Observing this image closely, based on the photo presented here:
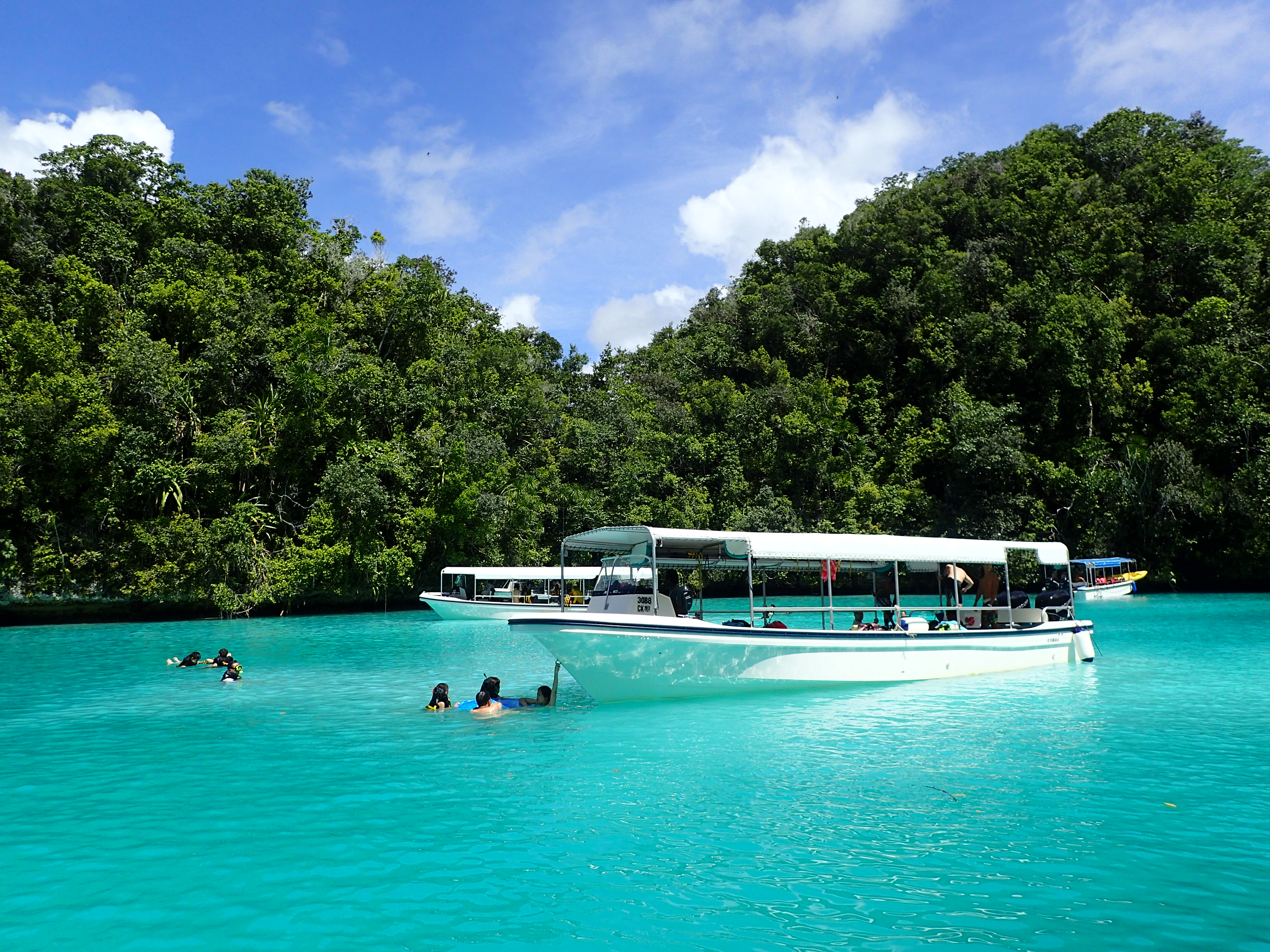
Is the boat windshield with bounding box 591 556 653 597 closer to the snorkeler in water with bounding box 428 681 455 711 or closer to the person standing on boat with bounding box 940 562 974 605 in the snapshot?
the snorkeler in water with bounding box 428 681 455 711

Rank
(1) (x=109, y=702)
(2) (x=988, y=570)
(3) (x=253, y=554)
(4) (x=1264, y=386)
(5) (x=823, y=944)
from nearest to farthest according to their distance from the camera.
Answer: (5) (x=823, y=944), (1) (x=109, y=702), (2) (x=988, y=570), (3) (x=253, y=554), (4) (x=1264, y=386)

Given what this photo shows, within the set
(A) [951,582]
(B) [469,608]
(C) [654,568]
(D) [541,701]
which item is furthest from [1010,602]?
(B) [469,608]

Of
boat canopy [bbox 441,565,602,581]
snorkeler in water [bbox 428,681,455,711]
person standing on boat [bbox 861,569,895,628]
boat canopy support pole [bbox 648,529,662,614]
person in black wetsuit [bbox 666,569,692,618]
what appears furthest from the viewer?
boat canopy [bbox 441,565,602,581]

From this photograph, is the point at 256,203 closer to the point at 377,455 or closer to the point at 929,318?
the point at 377,455

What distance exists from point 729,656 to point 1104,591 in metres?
33.4

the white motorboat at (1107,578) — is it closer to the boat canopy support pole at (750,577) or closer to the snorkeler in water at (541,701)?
→ the boat canopy support pole at (750,577)

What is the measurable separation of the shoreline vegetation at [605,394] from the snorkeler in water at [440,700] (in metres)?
24.9

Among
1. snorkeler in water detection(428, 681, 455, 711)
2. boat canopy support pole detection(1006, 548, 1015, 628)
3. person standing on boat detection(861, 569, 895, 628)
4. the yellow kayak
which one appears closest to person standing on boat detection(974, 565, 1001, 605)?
boat canopy support pole detection(1006, 548, 1015, 628)

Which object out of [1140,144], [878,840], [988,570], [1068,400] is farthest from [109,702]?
[1140,144]

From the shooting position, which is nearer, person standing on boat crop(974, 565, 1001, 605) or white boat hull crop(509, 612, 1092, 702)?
white boat hull crop(509, 612, 1092, 702)

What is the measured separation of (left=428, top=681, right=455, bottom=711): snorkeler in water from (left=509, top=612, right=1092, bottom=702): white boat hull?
162 cm

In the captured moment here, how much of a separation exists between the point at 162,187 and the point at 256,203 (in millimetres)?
5228

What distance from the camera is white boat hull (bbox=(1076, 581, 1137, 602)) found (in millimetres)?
40125

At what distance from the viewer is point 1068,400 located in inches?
1834
